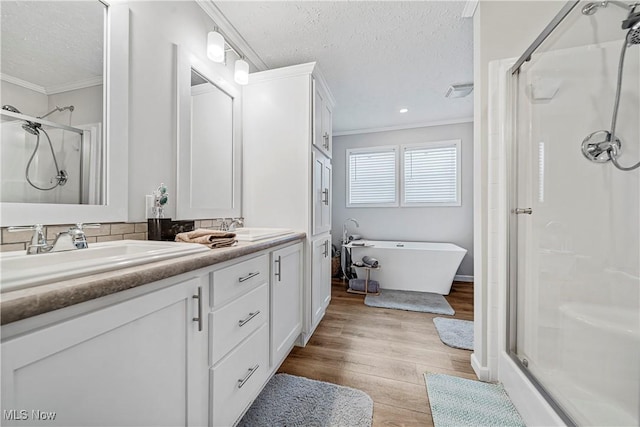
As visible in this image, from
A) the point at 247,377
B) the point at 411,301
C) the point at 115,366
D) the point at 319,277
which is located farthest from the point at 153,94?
the point at 411,301

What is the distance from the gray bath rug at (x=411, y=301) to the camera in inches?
109

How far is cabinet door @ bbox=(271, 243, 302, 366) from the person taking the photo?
1530 millimetres

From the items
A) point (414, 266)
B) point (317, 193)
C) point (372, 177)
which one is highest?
point (372, 177)

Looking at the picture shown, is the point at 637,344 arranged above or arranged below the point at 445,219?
below

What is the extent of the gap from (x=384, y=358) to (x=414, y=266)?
171 centimetres

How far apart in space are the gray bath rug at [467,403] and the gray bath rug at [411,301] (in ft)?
3.79

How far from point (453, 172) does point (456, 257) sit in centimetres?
144

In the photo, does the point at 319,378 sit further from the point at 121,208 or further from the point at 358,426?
the point at 121,208

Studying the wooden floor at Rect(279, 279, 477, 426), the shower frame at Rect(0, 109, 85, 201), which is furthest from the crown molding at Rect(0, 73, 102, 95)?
the wooden floor at Rect(279, 279, 477, 426)

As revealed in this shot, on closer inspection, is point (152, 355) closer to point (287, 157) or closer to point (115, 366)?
point (115, 366)

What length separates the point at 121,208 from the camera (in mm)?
1187

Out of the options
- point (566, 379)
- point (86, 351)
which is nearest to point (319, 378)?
point (566, 379)

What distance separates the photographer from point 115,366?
0.64 m

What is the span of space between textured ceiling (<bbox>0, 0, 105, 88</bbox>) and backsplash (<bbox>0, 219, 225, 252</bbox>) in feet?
1.84
